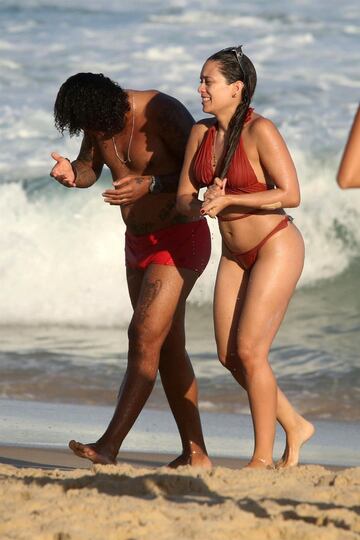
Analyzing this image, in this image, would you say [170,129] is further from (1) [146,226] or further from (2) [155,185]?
(1) [146,226]

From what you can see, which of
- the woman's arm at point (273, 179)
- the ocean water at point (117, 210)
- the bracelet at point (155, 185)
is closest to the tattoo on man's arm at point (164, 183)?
the bracelet at point (155, 185)

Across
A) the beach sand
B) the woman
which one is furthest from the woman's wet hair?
the beach sand

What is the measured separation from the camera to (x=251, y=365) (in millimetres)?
5469

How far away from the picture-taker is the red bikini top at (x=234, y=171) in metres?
5.44

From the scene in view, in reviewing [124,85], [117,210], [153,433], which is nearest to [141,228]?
[153,433]

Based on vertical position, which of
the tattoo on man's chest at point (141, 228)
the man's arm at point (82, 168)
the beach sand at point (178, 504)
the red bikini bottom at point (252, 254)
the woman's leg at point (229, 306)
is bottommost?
the beach sand at point (178, 504)

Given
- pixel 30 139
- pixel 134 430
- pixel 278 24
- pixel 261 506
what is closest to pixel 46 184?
pixel 30 139

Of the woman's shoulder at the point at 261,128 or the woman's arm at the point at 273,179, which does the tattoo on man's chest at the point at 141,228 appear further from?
the woman's shoulder at the point at 261,128

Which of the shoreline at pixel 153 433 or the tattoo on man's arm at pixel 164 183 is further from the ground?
the tattoo on man's arm at pixel 164 183

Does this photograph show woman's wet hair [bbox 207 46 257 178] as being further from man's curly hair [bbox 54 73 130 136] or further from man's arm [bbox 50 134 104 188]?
man's arm [bbox 50 134 104 188]

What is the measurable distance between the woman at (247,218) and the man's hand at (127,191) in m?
0.23

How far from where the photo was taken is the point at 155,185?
580 cm

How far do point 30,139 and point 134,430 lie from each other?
9.23 metres

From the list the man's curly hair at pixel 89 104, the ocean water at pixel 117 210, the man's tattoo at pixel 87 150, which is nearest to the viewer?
the man's curly hair at pixel 89 104
